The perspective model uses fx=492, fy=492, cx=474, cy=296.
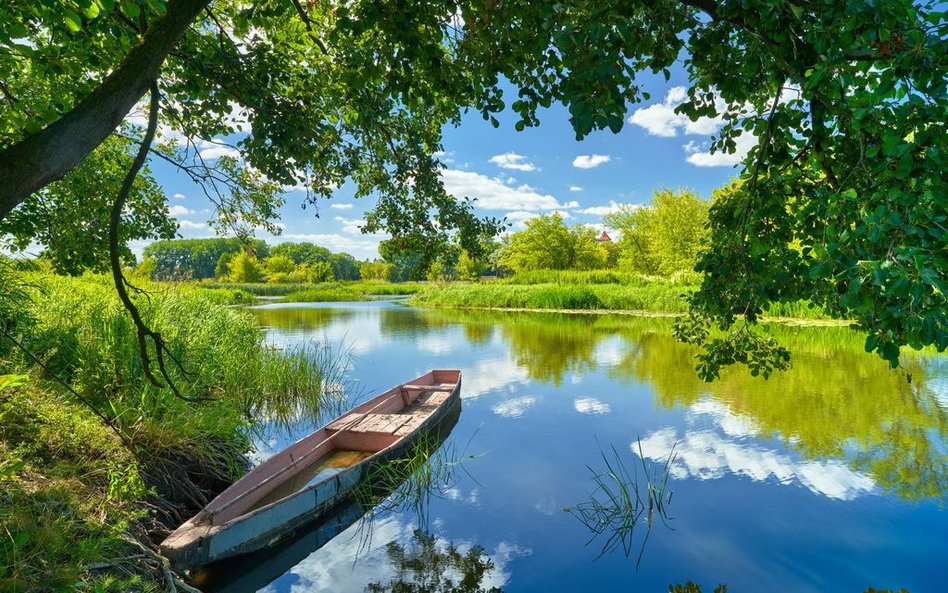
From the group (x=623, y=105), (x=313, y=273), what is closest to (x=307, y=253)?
(x=313, y=273)

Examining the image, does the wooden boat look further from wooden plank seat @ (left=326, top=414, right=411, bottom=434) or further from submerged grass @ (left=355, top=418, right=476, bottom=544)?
submerged grass @ (left=355, top=418, right=476, bottom=544)

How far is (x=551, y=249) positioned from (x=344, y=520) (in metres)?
36.6

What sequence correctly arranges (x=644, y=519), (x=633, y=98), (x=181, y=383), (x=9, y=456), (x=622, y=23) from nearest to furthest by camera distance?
(x=622, y=23) < (x=633, y=98) < (x=9, y=456) < (x=644, y=519) < (x=181, y=383)

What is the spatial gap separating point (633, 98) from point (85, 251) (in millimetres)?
6624

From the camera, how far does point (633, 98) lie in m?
2.63

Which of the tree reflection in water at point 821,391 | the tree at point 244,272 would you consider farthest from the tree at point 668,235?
the tree at point 244,272

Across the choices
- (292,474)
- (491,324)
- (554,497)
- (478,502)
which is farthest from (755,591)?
(491,324)

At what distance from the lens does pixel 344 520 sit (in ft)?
19.1

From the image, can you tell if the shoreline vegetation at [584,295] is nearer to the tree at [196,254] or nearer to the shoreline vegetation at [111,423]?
the shoreline vegetation at [111,423]

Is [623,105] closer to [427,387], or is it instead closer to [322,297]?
[427,387]

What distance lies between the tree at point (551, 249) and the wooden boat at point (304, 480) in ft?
107

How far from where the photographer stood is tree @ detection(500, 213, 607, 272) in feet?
135

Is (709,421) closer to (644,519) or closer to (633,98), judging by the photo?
(644,519)

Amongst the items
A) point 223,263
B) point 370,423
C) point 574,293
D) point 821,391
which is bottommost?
point 821,391
